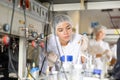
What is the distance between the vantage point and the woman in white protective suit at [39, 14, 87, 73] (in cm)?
233

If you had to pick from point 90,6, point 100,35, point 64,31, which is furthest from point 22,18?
point 100,35

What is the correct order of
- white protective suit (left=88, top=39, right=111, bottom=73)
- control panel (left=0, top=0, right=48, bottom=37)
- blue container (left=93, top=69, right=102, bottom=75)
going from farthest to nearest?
white protective suit (left=88, top=39, right=111, bottom=73) < blue container (left=93, top=69, right=102, bottom=75) < control panel (left=0, top=0, right=48, bottom=37)

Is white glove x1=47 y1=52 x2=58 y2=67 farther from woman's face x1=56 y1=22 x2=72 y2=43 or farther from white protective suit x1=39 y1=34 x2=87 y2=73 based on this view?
woman's face x1=56 y1=22 x2=72 y2=43

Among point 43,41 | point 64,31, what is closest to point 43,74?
point 43,41

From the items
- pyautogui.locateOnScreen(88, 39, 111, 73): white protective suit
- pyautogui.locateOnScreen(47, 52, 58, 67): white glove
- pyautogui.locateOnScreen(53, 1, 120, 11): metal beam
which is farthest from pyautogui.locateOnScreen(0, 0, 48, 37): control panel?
pyautogui.locateOnScreen(88, 39, 111, 73): white protective suit

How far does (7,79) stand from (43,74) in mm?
523

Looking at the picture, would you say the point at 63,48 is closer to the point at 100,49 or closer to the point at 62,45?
the point at 62,45

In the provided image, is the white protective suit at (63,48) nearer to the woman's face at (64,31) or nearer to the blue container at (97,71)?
the woman's face at (64,31)

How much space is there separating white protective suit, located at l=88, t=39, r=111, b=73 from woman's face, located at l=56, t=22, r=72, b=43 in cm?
28

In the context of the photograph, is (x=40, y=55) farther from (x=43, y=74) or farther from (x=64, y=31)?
(x=64, y=31)

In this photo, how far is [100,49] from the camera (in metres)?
2.47

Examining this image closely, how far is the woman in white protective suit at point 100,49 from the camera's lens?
242 cm

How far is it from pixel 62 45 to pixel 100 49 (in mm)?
441

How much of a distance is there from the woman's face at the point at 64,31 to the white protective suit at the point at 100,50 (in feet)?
0.91
